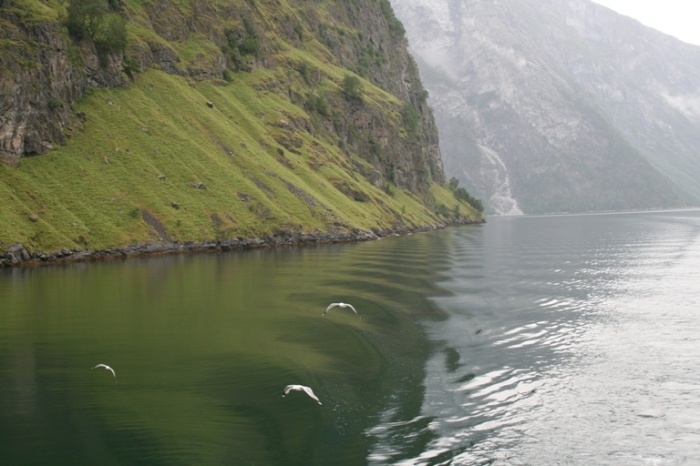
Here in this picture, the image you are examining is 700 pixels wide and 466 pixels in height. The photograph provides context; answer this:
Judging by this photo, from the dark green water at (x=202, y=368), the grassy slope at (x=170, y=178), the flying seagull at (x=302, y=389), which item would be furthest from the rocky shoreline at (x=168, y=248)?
the flying seagull at (x=302, y=389)

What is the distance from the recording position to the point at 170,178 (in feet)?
371

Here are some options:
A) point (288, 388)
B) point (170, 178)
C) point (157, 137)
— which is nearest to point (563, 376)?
point (288, 388)

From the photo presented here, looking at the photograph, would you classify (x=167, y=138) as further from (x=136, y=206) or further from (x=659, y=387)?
(x=659, y=387)

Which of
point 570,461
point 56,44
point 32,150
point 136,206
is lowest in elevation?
point 570,461

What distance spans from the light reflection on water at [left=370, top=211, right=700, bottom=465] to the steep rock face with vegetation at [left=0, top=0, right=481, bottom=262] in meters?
59.6

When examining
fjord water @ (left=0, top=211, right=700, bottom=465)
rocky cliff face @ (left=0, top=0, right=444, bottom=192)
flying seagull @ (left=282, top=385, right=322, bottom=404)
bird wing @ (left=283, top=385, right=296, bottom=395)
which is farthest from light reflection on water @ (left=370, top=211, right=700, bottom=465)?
rocky cliff face @ (left=0, top=0, right=444, bottom=192)

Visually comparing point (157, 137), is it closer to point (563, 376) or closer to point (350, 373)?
Answer: point (350, 373)

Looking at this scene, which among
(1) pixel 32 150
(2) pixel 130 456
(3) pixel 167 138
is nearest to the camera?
(2) pixel 130 456

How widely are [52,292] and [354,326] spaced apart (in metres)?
31.2

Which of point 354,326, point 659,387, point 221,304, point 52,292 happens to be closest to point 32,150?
point 52,292

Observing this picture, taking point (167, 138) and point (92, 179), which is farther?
point (167, 138)

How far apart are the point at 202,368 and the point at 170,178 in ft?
290

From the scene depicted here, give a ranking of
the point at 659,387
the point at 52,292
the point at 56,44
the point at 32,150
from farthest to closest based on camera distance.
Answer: the point at 56,44 < the point at 32,150 < the point at 52,292 < the point at 659,387

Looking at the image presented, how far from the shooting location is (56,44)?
110 metres
